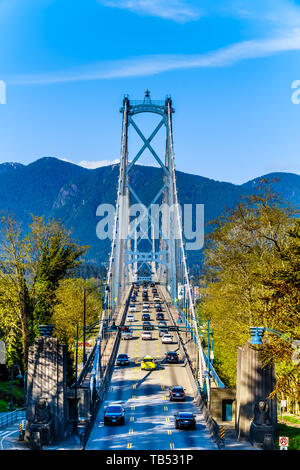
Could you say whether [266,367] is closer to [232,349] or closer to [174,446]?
[174,446]

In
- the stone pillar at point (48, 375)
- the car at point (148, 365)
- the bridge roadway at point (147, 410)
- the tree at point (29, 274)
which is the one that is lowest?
the bridge roadway at point (147, 410)

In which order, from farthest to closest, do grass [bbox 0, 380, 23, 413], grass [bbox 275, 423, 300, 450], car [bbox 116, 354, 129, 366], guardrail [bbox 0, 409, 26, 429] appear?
car [bbox 116, 354, 129, 366]
grass [bbox 0, 380, 23, 413]
guardrail [bbox 0, 409, 26, 429]
grass [bbox 275, 423, 300, 450]

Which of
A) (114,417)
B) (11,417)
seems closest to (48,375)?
(114,417)

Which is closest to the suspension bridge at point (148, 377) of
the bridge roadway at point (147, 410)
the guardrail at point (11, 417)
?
the bridge roadway at point (147, 410)

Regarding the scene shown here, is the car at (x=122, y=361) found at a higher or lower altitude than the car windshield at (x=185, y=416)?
higher

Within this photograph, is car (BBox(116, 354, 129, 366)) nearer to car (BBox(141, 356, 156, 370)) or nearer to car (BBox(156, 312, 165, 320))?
car (BBox(141, 356, 156, 370))

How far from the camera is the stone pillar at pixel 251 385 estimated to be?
3638cm

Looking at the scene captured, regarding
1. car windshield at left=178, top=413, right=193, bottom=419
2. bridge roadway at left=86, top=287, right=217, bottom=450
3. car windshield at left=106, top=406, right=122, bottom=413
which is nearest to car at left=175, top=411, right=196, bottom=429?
car windshield at left=178, top=413, right=193, bottom=419

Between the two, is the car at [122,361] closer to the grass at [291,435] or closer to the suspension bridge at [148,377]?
the suspension bridge at [148,377]

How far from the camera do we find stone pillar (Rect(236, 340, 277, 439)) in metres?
36.4

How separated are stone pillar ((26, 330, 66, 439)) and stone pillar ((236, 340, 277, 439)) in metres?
10.3

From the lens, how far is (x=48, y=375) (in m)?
39.5

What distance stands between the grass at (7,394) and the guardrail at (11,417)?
5.64 feet
